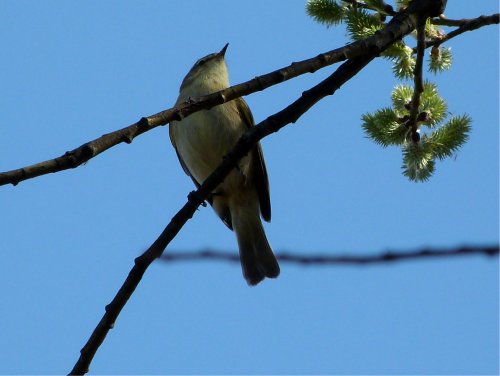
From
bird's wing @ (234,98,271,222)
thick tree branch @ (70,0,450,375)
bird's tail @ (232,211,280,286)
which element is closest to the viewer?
thick tree branch @ (70,0,450,375)

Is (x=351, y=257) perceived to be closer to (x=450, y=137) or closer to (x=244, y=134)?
(x=244, y=134)

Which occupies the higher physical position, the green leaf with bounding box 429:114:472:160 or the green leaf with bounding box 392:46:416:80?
the green leaf with bounding box 392:46:416:80

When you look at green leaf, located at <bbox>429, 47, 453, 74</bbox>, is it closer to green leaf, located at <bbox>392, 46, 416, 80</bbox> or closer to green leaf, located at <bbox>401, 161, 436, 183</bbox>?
green leaf, located at <bbox>392, 46, 416, 80</bbox>

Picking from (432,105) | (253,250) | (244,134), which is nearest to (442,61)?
(432,105)

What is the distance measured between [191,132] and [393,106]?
2047mm

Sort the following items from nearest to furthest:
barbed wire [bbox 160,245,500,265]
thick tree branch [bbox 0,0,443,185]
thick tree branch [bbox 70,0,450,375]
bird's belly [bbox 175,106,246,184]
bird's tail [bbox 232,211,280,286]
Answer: barbed wire [bbox 160,245,500,265] → thick tree branch [bbox 0,0,443,185] → thick tree branch [bbox 70,0,450,375] → bird's belly [bbox 175,106,246,184] → bird's tail [bbox 232,211,280,286]

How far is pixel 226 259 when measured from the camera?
161cm

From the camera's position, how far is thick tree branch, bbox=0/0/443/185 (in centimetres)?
191

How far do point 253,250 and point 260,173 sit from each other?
29.7 inches

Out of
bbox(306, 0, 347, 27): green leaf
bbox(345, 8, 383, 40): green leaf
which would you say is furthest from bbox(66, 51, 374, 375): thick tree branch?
bbox(306, 0, 347, 27): green leaf

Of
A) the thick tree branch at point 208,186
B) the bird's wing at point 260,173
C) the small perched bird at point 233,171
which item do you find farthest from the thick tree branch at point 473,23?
the bird's wing at point 260,173

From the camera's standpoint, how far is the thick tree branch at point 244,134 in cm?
235

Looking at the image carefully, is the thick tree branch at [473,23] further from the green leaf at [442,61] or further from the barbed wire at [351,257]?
the barbed wire at [351,257]

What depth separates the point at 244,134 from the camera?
8.89 ft
